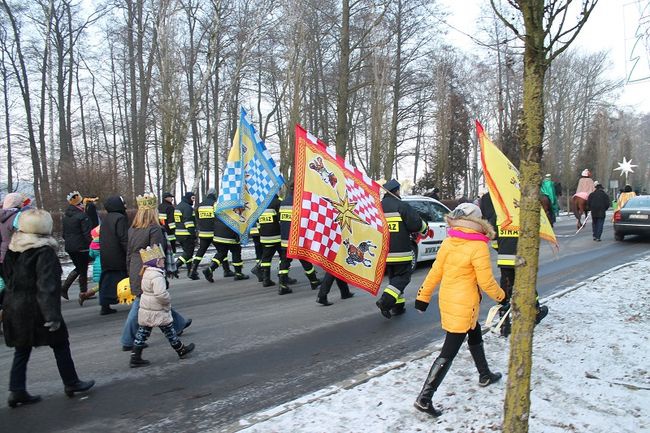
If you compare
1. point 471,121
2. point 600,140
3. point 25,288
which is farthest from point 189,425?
point 600,140

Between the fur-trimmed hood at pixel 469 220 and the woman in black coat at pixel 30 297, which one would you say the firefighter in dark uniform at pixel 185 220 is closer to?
the woman in black coat at pixel 30 297

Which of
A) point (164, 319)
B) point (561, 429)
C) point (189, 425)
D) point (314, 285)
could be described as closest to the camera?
point (561, 429)

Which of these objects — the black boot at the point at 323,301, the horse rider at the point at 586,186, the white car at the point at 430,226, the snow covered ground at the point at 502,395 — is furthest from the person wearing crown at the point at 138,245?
the horse rider at the point at 586,186

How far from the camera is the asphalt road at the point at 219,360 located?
4.25 m

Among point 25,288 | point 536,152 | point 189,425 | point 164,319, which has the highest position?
point 536,152

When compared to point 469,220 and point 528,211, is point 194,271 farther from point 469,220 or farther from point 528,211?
point 528,211

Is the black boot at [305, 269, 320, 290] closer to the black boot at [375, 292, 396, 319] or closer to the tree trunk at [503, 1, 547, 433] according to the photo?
the black boot at [375, 292, 396, 319]

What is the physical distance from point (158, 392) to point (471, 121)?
4448 cm

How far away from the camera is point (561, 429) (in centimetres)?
350

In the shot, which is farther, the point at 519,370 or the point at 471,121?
the point at 471,121

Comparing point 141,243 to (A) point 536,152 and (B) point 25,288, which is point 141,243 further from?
(A) point 536,152

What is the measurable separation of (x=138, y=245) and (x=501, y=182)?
4.13 m

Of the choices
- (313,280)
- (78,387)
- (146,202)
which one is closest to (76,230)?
(146,202)

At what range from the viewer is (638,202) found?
16.7 meters
